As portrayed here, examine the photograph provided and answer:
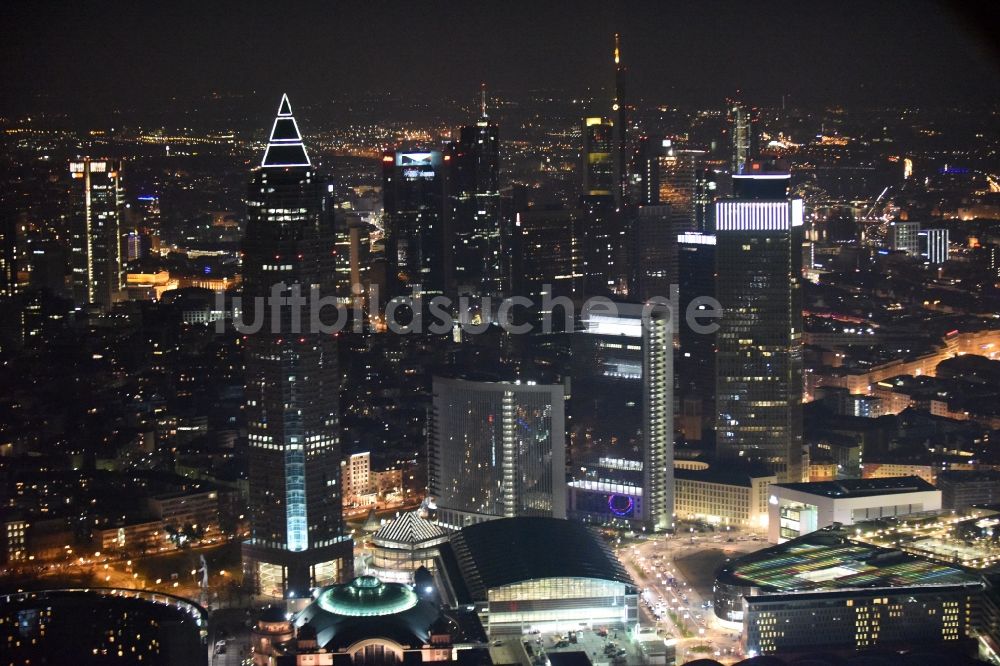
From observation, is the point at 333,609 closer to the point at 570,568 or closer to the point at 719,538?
the point at 570,568

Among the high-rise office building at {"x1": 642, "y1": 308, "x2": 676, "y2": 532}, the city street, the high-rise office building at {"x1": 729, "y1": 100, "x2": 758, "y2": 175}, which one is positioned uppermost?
the high-rise office building at {"x1": 729, "y1": 100, "x2": 758, "y2": 175}

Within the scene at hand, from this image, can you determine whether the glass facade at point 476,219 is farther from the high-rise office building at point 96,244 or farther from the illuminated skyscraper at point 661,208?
the high-rise office building at point 96,244

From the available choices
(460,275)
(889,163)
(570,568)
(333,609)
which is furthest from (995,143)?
(333,609)

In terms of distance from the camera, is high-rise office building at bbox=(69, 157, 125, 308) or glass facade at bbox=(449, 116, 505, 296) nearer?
high-rise office building at bbox=(69, 157, 125, 308)

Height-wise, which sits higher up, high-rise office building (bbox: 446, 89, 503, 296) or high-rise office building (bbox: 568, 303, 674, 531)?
high-rise office building (bbox: 446, 89, 503, 296)

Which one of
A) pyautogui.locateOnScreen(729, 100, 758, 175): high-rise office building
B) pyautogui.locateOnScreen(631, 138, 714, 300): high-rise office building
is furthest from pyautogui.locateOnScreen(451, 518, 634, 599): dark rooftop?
pyautogui.locateOnScreen(631, 138, 714, 300): high-rise office building

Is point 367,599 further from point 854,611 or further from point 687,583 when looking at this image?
point 854,611

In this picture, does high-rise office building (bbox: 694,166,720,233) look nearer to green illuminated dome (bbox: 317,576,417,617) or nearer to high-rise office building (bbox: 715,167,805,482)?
high-rise office building (bbox: 715,167,805,482)
